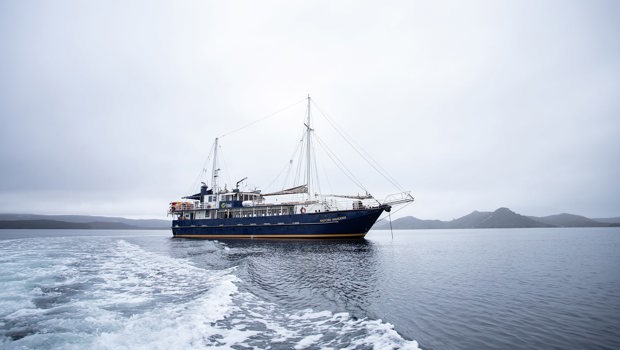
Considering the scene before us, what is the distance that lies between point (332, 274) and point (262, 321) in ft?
27.9

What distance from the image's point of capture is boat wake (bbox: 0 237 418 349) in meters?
7.57

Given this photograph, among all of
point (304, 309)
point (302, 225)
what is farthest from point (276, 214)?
point (304, 309)

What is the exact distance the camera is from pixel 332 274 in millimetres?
17344

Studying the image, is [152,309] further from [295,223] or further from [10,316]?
[295,223]

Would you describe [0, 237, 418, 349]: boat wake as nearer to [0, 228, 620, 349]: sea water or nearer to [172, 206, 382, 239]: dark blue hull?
[0, 228, 620, 349]: sea water

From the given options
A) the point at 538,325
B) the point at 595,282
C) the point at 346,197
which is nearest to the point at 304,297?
the point at 538,325

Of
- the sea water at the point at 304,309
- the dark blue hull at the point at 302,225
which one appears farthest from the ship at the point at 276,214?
the sea water at the point at 304,309

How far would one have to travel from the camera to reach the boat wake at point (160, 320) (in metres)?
7.57

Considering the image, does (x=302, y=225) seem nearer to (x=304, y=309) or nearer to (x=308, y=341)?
(x=304, y=309)

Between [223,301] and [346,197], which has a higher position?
[346,197]

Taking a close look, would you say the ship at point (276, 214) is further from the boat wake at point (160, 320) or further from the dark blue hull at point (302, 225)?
the boat wake at point (160, 320)

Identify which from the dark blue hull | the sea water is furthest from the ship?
the sea water

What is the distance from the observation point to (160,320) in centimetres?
923

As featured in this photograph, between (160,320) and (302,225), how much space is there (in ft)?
116
